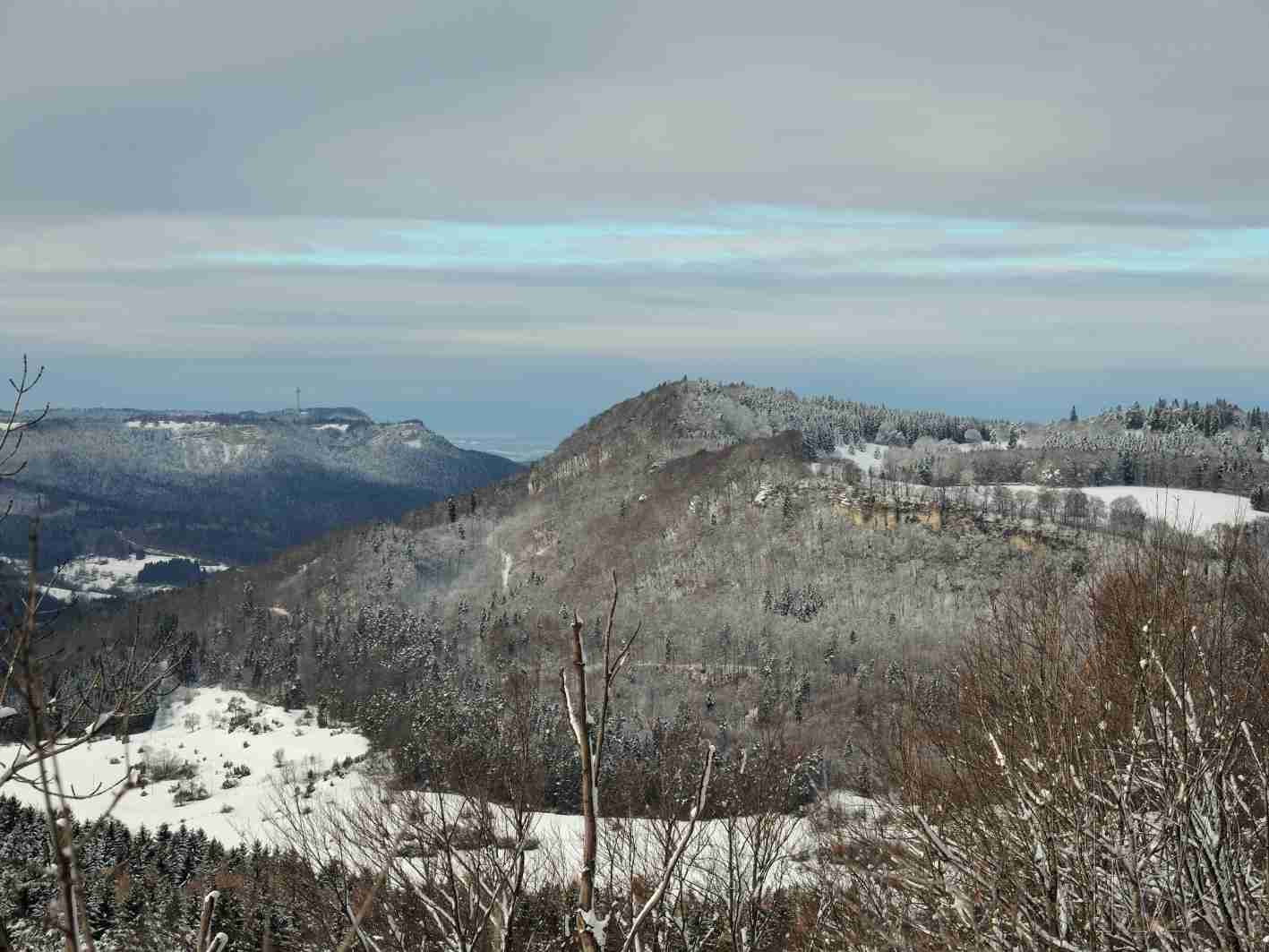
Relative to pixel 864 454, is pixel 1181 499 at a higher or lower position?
lower

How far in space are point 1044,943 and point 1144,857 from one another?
3.88 ft

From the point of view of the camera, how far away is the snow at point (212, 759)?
71.4m

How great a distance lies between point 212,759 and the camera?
303 feet

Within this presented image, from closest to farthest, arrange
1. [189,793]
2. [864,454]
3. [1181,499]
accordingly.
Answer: [189,793], [1181,499], [864,454]

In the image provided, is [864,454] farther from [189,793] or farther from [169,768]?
[189,793]

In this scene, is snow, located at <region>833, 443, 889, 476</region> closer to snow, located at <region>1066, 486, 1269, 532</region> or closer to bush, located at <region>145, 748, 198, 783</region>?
snow, located at <region>1066, 486, 1269, 532</region>

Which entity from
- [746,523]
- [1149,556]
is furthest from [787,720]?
[1149,556]

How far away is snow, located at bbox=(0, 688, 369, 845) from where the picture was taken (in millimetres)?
71375

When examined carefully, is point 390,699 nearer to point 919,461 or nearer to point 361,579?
point 361,579

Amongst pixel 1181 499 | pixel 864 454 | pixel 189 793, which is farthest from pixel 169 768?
pixel 864 454

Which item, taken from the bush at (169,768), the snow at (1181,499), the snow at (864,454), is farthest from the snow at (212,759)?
the snow at (864,454)

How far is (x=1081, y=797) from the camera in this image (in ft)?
21.7

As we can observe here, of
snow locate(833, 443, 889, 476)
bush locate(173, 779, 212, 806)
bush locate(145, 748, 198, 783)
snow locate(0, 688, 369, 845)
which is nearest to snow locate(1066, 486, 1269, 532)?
snow locate(833, 443, 889, 476)

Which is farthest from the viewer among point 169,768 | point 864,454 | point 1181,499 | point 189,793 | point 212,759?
point 864,454
